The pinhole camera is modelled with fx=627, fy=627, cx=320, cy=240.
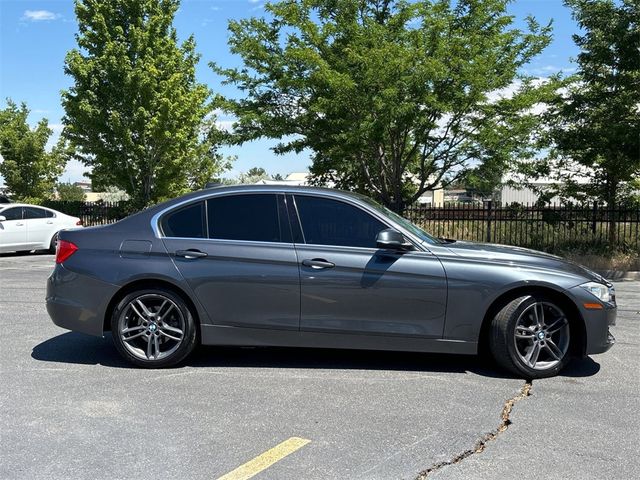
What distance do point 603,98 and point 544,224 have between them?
11.1 ft

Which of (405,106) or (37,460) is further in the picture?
(405,106)

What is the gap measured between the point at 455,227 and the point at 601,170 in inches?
156

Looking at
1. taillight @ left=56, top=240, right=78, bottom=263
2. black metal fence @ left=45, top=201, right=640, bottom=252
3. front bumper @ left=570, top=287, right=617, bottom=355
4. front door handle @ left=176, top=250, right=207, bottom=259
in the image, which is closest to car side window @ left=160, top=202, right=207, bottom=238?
front door handle @ left=176, top=250, right=207, bottom=259

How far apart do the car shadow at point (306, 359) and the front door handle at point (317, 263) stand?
949 millimetres

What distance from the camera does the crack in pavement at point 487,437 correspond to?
3.46 metres

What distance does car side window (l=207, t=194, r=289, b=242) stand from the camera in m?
5.39

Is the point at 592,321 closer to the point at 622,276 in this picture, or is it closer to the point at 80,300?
the point at 80,300

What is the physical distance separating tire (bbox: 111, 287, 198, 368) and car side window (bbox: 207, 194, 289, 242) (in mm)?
699

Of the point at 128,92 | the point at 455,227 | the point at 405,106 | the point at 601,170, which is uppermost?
the point at 128,92

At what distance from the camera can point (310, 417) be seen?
4.26 m

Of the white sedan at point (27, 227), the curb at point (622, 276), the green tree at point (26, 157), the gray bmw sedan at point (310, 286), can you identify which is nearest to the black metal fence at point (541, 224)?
the curb at point (622, 276)

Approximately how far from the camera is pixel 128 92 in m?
19.6

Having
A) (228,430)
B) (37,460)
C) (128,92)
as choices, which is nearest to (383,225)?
(228,430)

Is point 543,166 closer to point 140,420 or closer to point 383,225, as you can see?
point 383,225
